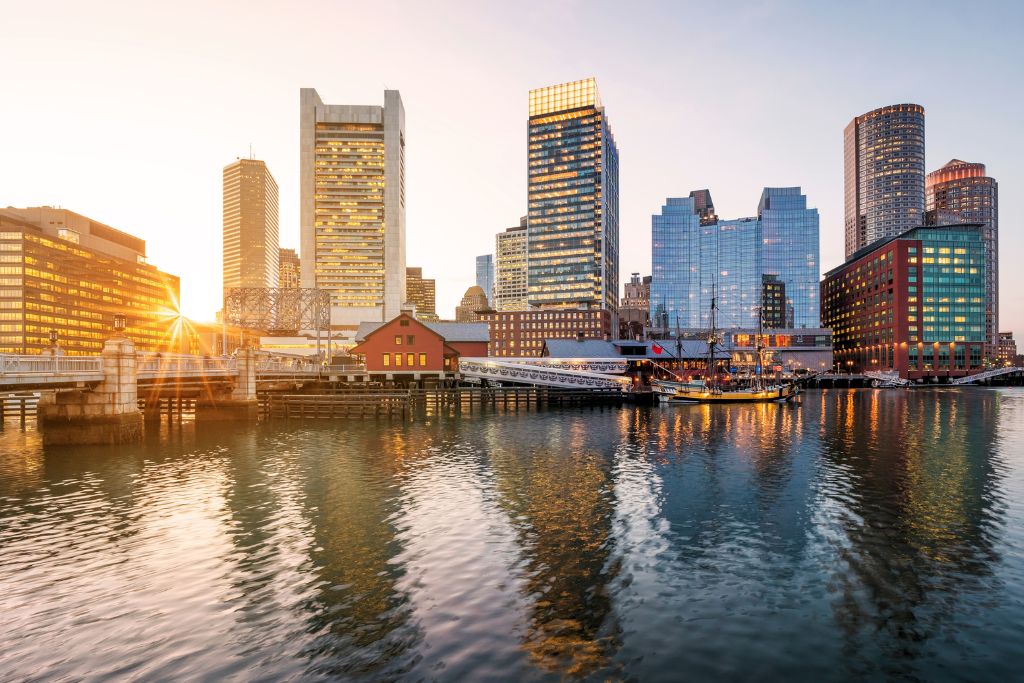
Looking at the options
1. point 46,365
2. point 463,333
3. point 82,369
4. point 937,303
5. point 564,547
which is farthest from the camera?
point 937,303

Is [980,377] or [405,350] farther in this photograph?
[980,377]

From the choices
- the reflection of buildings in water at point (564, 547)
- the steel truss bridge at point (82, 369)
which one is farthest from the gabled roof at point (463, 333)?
the reflection of buildings in water at point (564, 547)

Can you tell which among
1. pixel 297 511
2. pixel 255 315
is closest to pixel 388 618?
pixel 297 511

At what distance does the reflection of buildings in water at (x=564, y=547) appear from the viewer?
1216cm

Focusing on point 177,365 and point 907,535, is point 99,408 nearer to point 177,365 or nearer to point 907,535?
point 177,365

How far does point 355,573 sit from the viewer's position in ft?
53.4

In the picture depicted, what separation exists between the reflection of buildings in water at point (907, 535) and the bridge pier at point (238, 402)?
54580mm

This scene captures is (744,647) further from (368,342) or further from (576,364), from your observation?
(576,364)

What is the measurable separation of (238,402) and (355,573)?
159 ft

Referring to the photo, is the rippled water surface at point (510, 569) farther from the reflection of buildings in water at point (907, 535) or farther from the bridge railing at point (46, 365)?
the bridge railing at point (46, 365)

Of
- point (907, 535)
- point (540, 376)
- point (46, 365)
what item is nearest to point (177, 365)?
point (46, 365)

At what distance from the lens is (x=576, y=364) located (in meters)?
110

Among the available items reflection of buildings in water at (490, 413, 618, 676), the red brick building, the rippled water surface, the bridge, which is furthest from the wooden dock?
reflection of buildings in water at (490, 413, 618, 676)

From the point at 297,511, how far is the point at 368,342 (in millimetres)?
61944
